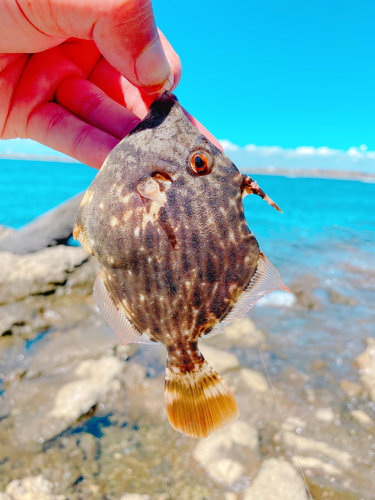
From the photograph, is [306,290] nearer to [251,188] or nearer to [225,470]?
[225,470]

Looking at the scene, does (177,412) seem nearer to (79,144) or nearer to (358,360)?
(79,144)

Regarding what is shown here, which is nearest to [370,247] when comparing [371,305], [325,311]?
[371,305]

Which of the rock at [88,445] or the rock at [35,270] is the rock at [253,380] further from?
the rock at [35,270]

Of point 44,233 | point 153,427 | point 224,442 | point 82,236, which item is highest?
point 82,236

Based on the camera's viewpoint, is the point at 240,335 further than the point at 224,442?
Yes

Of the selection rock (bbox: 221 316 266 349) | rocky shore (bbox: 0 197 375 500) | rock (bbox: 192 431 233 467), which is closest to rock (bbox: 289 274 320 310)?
rocky shore (bbox: 0 197 375 500)

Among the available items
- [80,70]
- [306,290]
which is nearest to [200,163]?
[80,70]
